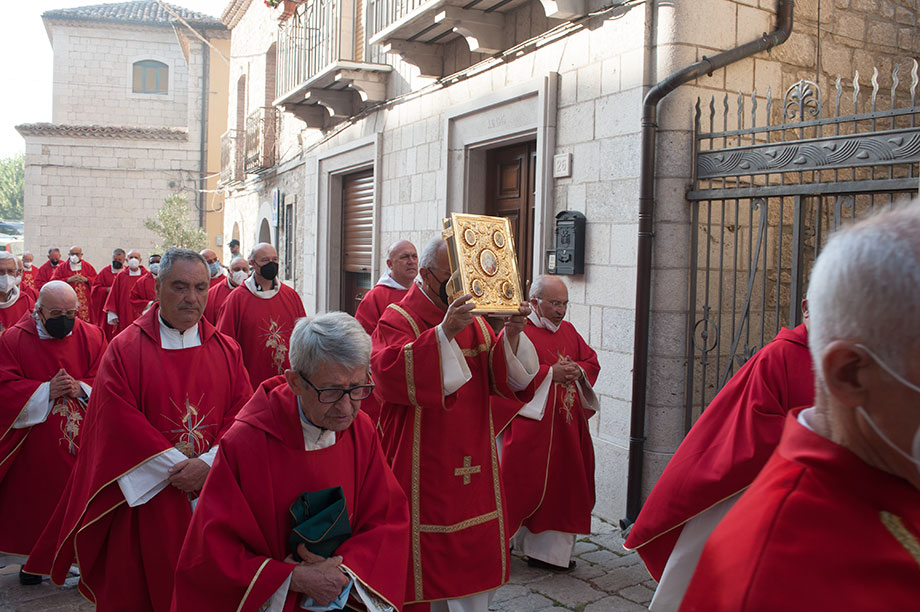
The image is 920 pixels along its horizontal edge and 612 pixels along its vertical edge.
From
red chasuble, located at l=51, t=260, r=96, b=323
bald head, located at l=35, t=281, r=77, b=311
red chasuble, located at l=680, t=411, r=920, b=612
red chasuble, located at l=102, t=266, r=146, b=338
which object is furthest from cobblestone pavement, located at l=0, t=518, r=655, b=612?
red chasuble, located at l=51, t=260, r=96, b=323

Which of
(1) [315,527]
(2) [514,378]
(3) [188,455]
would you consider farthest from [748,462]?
(3) [188,455]

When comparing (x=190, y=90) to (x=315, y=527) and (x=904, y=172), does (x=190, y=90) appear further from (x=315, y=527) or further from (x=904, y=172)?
(x=315, y=527)

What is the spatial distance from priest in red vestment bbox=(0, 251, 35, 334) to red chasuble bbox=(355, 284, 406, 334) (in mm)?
4043

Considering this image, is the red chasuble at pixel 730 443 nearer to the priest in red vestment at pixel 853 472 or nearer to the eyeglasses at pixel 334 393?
the eyeglasses at pixel 334 393

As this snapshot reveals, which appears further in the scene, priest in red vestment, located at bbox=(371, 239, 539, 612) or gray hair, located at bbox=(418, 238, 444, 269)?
gray hair, located at bbox=(418, 238, 444, 269)

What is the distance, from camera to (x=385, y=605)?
102 inches

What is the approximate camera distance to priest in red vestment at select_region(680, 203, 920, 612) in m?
1.10

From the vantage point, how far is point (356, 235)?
11453 millimetres

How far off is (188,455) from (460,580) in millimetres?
1334

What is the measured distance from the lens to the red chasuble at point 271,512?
241 centimetres

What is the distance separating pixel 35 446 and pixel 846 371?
4823 millimetres

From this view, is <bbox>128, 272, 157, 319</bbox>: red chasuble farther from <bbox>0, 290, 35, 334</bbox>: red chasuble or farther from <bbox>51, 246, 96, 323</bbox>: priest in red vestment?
<bbox>0, 290, 35, 334</bbox>: red chasuble

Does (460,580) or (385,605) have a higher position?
(385,605)

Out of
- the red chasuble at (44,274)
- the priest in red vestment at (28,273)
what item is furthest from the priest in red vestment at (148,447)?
the red chasuble at (44,274)
